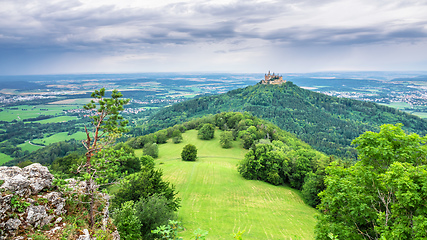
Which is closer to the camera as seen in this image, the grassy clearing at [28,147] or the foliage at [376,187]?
the foliage at [376,187]

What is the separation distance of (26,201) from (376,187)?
19287 millimetres

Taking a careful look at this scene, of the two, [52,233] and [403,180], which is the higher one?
[403,180]

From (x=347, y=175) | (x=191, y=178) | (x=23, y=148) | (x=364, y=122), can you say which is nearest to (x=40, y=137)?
(x=23, y=148)

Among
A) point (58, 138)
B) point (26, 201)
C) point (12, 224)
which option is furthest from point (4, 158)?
point (12, 224)

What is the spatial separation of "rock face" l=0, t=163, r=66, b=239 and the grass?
1393cm

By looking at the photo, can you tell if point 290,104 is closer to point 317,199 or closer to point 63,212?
point 317,199

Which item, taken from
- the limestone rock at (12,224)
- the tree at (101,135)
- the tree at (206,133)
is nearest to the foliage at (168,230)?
the tree at (101,135)

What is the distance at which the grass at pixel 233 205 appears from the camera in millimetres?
26875

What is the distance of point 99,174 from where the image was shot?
423 inches

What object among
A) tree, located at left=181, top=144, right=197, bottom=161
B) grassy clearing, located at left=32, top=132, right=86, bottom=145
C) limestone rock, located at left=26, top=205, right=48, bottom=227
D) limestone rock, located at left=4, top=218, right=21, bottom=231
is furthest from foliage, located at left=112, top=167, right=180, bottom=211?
grassy clearing, located at left=32, top=132, right=86, bottom=145

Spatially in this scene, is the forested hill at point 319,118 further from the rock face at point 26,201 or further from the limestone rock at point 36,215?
the limestone rock at point 36,215

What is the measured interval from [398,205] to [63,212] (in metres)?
17.2

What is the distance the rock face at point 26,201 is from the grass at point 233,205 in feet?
45.7

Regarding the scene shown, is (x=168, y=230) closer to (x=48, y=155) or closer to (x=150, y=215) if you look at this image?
(x=150, y=215)
